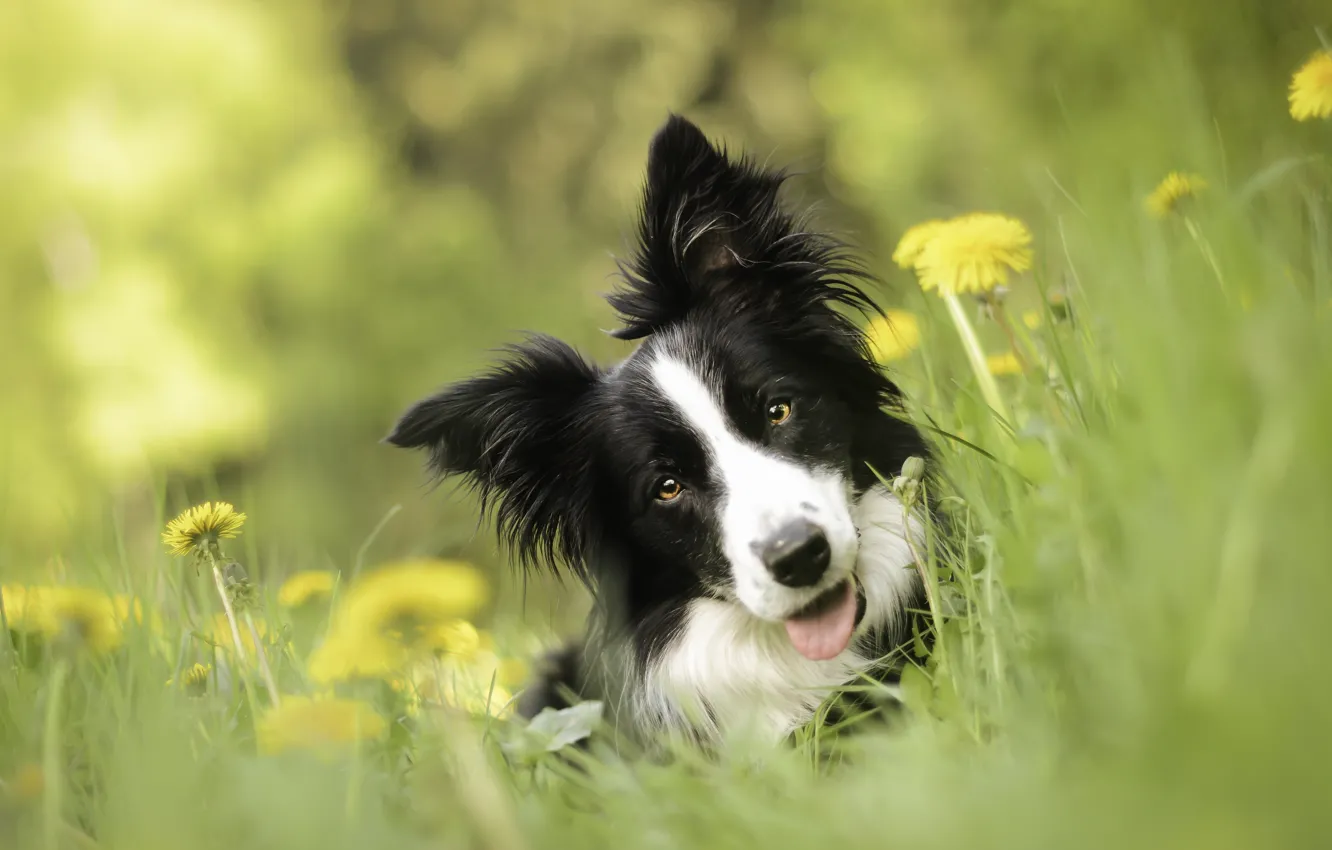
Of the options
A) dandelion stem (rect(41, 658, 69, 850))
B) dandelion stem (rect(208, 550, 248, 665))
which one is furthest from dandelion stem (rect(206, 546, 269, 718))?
dandelion stem (rect(41, 658, 69, 850))

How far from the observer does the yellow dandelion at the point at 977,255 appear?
2570 millimetres

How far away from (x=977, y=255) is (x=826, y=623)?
107 centimetres

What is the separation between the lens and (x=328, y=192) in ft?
43.4

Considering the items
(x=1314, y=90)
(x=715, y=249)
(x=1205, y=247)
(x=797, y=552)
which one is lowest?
(x=797, y=552)

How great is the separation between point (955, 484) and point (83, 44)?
46.7 feet

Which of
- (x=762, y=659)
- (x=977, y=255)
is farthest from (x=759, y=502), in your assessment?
(x=977, y=255)

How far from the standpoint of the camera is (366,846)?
1.51 m

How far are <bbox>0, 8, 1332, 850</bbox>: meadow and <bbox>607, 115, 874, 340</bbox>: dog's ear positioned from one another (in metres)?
0.47

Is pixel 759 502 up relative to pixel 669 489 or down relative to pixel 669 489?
down

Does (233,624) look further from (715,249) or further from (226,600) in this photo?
(715,249)

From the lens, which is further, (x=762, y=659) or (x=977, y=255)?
(x=762, y=659)

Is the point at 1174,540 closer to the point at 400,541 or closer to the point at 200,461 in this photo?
the point at 200,461

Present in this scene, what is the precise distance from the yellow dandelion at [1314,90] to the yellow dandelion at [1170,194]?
0.28 meters

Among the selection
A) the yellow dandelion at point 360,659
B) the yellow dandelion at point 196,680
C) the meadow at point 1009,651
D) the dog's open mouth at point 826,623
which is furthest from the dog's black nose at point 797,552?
the yellow dandelion at point 196,680
